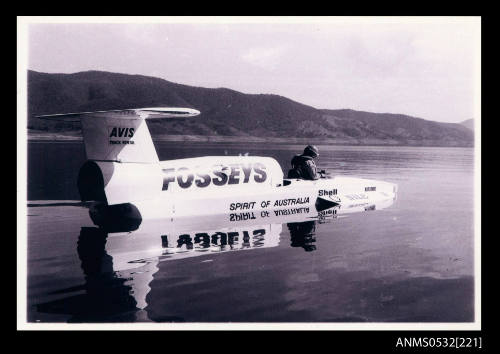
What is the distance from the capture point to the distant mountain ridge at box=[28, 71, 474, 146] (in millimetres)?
116625

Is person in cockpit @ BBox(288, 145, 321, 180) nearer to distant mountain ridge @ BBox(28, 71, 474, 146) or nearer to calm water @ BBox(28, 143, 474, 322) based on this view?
calm water @ BBox(28, 143, 474, 322)

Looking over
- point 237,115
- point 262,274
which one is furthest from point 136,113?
point 237,115

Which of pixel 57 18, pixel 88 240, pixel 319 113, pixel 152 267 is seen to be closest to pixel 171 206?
pixel 88 240

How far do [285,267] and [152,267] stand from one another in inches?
99.0

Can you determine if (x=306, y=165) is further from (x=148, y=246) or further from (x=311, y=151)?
(x=148, y=246)

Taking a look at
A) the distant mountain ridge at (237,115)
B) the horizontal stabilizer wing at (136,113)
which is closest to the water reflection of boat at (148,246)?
the horizontal stabilizer wing at (136,113)

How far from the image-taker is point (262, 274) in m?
8.39

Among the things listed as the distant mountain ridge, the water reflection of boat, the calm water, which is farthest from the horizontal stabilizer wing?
the distant mountain ridge

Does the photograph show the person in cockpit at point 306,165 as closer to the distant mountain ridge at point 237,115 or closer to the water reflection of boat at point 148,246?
the water reflection of boat at point 148,246

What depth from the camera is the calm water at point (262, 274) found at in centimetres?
692

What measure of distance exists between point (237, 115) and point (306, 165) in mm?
143335

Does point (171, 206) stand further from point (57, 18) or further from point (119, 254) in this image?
point (57, 18)

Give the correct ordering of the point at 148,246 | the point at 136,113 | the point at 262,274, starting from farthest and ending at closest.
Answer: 1. the point at 136,113
2. the point at 148,246
3. the point at 262,274

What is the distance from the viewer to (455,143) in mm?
112500
